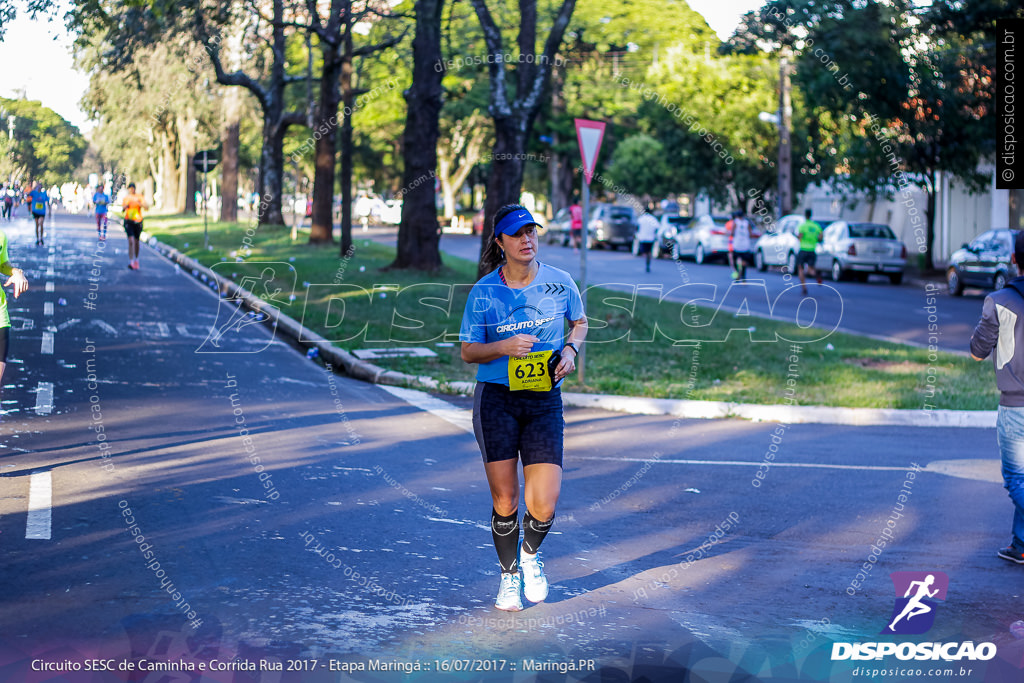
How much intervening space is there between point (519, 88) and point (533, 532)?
15.1m

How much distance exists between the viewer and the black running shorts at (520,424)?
18.1 ft

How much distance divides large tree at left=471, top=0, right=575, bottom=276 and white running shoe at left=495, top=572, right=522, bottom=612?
1286 cm

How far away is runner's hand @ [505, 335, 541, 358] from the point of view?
532 cm

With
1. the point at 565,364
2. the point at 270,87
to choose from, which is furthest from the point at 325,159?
the point at 565,364

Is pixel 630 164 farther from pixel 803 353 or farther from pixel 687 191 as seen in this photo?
pixel 803 353

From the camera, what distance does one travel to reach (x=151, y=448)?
29.9ft

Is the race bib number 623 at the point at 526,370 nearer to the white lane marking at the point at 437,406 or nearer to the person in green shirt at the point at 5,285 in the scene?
the person in green shirt at the point at 5,285

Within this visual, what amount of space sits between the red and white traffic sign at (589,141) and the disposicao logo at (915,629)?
24.1 ft

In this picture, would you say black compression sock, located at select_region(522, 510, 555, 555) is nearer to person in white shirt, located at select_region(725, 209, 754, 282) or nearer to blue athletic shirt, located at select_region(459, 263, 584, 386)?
blue athletic shirt, located at select_region(459, 263, 584, 386)

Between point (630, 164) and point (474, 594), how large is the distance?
53.4 meters

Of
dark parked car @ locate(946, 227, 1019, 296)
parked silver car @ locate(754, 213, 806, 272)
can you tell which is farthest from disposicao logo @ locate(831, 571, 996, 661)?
parked silver car @ locate(754, 213, 806, 272)

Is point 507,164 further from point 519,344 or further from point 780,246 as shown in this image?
point 780,246

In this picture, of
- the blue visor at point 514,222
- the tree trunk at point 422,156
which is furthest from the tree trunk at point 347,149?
the blue visor at point 514,222

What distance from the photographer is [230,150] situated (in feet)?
173
